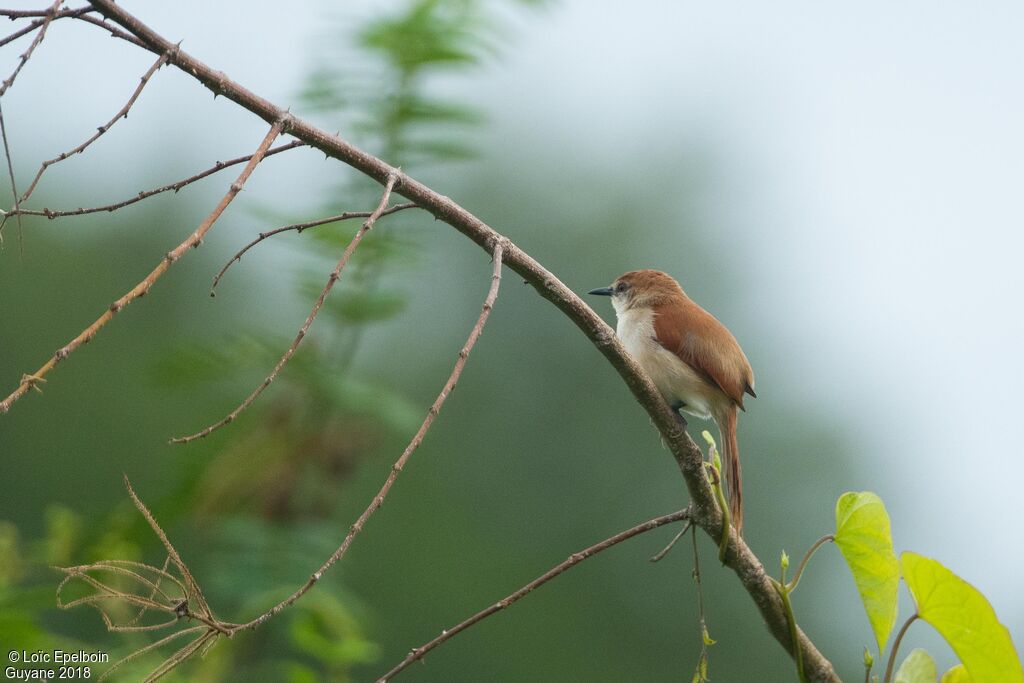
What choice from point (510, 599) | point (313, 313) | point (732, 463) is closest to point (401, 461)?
point (313, 313)

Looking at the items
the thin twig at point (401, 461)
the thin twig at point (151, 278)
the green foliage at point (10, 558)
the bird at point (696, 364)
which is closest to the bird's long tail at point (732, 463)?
the bird at point (696, 364)

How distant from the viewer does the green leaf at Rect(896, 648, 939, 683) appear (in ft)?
7.12

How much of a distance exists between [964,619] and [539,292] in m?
1.00

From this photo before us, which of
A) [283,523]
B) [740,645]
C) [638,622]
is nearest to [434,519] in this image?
[638,622]

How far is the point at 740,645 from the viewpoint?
23875 millimetres

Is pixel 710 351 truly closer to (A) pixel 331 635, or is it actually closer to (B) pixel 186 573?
(A) pixel 331 635

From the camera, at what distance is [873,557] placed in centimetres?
214

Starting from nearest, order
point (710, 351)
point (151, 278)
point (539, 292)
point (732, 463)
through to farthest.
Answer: point (151, 278) < point (539, 292) < point (732, 463) < point (710, 351)

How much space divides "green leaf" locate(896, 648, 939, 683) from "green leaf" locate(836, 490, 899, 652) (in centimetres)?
8

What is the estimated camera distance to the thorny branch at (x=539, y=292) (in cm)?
165

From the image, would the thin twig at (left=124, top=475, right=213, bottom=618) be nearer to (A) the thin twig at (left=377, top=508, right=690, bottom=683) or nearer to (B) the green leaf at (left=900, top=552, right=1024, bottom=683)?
(A) the thin twig at (left=377, top=508, right=690, bottom=683)

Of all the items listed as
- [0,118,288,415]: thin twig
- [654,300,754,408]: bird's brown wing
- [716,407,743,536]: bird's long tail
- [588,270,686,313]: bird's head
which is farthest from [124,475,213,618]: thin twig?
[588,270,686,313]: bird's head

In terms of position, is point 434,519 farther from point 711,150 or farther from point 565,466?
point 711,150

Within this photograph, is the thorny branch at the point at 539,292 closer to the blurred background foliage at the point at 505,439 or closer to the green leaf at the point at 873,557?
the green leaf at the point at 873,557
